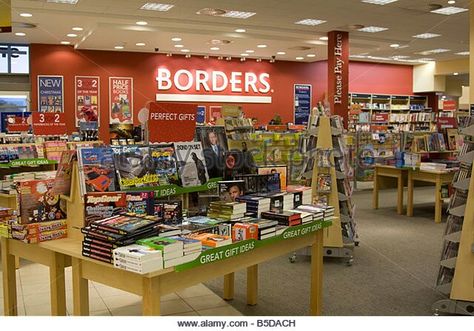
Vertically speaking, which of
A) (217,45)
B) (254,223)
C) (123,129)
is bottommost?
(254,223)

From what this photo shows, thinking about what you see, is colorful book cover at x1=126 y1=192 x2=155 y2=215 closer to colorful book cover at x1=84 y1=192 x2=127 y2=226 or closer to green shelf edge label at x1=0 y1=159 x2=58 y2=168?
colorful book cover at x1=84 y1=192 x2=127 y2=226

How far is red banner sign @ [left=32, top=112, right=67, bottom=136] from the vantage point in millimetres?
7266

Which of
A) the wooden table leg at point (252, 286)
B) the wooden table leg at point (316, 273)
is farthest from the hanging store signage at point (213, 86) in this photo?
the wooden table leg at point (316, 273)

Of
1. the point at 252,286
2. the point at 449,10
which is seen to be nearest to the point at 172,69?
the point at 449,10

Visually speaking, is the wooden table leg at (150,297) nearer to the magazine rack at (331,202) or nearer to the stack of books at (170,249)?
the stack of books at (170,249)

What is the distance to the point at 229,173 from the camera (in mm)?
4922

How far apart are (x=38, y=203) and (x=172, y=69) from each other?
12.7 meters

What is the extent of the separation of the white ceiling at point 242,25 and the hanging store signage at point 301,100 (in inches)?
96.0

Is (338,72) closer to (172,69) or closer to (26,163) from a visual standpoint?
(172,69)

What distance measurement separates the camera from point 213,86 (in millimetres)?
16062

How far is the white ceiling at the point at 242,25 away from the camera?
9.37 meters

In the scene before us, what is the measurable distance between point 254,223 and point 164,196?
1343 millimetres
